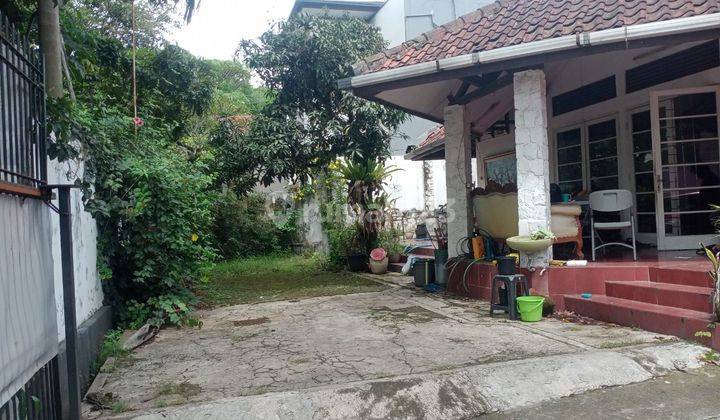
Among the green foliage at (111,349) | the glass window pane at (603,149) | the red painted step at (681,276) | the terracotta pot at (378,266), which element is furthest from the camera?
the terracotta pot at (378,266)

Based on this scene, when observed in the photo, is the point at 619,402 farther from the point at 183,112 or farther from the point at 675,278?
the point at 183,112

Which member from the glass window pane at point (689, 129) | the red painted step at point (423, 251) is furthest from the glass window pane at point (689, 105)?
the red painted step at point (423, 251)

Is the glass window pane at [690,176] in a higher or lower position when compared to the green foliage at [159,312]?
higher

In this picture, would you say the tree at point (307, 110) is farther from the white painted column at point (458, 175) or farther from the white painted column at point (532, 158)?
the white painted column at point (532, 158)

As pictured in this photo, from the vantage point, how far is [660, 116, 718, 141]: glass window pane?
7277 millimetres

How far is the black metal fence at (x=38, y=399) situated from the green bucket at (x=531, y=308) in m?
4.52

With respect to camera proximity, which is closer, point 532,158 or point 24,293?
point 24,293

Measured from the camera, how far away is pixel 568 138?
31.6 ft

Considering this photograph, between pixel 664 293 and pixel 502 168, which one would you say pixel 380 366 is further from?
pixel 502 168

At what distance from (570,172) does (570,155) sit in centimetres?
31

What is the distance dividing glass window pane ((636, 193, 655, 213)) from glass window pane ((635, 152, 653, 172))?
39 centimetres

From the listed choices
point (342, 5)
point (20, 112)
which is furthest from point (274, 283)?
point (342, 5)

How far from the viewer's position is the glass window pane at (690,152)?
7.32 metres

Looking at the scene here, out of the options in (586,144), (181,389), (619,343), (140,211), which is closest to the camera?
(181,389)
